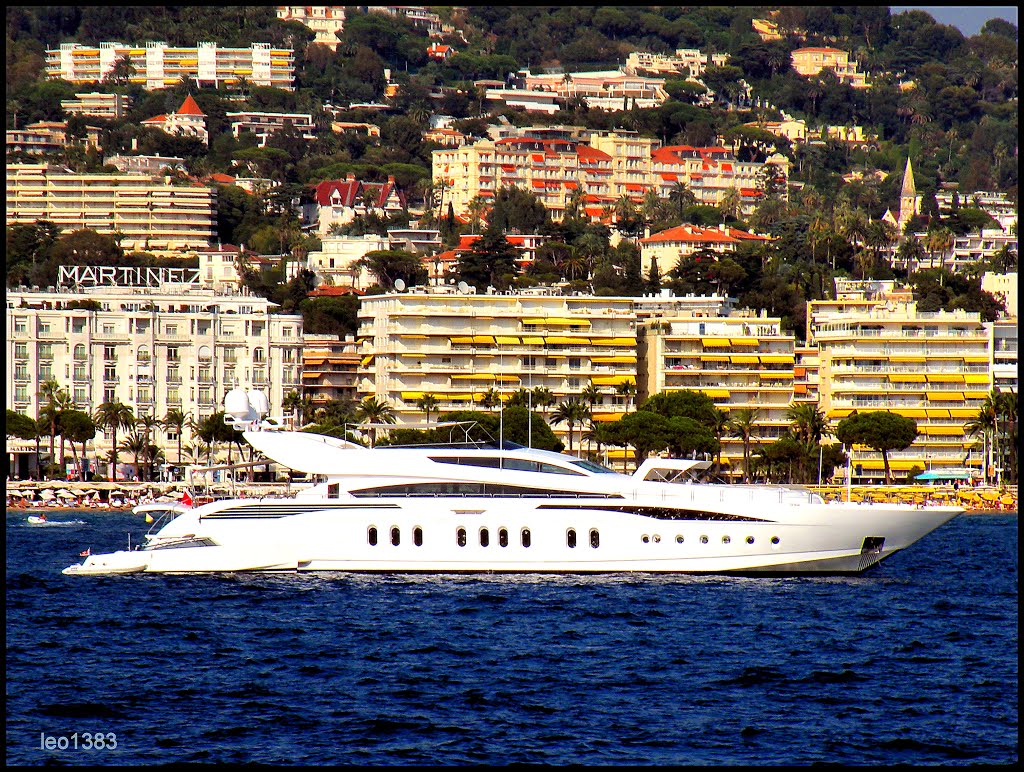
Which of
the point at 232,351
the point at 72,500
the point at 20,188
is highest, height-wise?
the point at 20,188

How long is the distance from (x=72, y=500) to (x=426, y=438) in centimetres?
1952

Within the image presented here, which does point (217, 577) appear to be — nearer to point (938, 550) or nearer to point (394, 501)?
point (394, 501)

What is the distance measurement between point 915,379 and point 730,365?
496 inches

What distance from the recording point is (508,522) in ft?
152

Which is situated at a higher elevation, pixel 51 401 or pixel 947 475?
pixel 51 401

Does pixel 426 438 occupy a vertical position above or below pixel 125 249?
below

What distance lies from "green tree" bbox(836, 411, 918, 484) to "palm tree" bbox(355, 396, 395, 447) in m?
28.2

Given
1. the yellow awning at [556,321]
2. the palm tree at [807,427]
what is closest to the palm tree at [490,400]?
the yellow awning at [556,321]

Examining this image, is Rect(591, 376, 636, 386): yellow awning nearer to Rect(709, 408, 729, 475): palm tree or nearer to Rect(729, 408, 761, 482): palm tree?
Rect(729, 408, 761, 482): palm tree

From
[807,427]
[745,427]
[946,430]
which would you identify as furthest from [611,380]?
[946,430]

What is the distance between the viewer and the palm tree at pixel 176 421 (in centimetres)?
11538

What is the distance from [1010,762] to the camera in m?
27.5

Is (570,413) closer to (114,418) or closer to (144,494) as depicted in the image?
(144,494)

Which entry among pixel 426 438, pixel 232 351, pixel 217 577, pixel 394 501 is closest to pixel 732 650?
pixel 394 501
